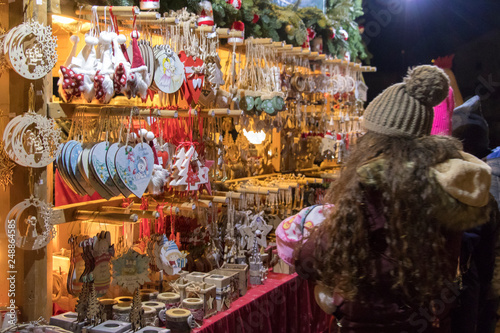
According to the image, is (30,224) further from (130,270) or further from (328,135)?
(328,135)

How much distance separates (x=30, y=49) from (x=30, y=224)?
0.66 metres

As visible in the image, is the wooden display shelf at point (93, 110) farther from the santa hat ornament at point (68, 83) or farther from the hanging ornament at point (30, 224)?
the hanging ornament at point (30, 224)

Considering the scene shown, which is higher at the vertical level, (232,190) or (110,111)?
(110,111)

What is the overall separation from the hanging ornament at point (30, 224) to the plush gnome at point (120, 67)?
1.80 feet

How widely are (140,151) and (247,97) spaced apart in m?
1.13

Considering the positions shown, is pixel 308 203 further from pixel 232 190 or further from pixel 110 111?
pixel 110 111

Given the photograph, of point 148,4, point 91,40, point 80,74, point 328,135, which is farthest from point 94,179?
point 328,135

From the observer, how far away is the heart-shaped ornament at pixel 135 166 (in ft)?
6.61

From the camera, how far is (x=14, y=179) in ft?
6.84

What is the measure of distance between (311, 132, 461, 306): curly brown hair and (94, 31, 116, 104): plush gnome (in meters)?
0.98

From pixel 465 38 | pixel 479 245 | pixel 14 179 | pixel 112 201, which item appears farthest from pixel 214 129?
pixel 465 38

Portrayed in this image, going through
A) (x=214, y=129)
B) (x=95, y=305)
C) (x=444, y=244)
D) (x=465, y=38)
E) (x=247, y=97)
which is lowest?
(x=95, y=305)

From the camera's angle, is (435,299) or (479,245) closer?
(435,299)

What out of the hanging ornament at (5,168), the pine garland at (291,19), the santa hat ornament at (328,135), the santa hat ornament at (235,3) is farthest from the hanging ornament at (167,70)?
the santa hat ornament at (328,135)
